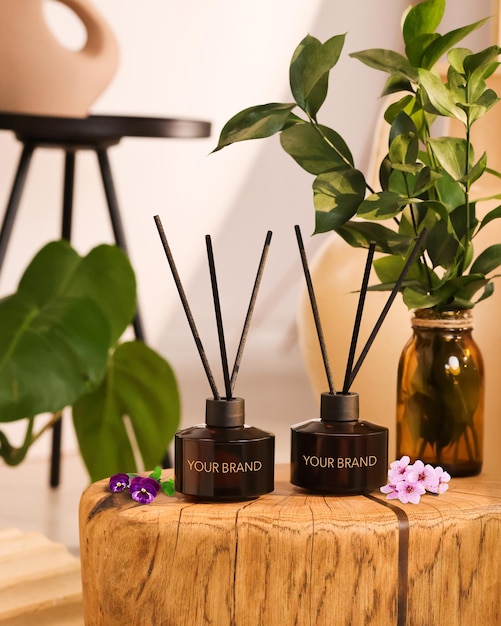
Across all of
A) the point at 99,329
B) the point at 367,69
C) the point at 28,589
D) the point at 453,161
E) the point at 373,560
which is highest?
the point at 367,69

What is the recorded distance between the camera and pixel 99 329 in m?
1.27

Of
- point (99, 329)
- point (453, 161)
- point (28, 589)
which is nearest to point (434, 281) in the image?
point (453, 161)

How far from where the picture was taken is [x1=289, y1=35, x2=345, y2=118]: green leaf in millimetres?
843

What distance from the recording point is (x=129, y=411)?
150 cm

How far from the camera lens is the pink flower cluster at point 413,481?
81 cm

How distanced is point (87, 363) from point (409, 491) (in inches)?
21.5

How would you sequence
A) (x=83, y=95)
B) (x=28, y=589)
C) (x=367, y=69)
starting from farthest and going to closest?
(x=367, y=69), (x=83, y=95), (x=28, y=589)

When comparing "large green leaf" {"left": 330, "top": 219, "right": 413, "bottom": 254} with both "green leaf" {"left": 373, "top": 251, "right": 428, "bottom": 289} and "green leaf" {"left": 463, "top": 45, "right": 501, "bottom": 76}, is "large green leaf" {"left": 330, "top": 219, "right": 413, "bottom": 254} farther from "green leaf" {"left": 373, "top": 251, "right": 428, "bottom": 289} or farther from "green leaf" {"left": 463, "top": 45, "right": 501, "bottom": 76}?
"green leaf" {"left": 463, "top": 45, "right": 501, "bottom": 76}

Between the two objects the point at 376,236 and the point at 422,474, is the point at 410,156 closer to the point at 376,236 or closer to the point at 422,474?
the point at 376,236

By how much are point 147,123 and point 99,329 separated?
49cm

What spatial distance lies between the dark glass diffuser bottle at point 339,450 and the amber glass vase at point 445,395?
0.31 feet

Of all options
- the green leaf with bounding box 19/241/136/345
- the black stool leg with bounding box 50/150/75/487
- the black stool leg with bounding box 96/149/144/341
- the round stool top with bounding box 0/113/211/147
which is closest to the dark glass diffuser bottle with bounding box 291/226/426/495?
the green leaf with bounding box 19/241/136/345

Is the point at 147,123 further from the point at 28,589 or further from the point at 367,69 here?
the point at 367,69

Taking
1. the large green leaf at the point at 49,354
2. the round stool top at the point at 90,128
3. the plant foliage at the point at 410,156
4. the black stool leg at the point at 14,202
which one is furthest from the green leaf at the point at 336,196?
the black stool leg at the point at 14,202
